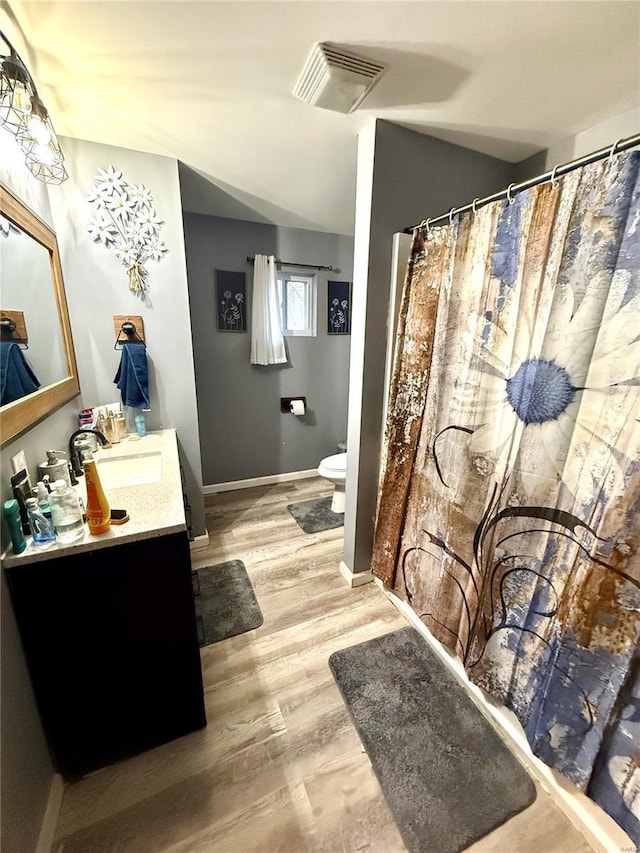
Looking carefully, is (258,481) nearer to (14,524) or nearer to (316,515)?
(316,515)

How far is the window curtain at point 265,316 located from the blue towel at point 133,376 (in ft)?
3.41

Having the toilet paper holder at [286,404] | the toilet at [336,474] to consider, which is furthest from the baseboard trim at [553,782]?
the toilet paper holder at [286,404]

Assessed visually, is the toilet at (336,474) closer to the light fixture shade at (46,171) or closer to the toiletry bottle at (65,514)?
the toiletry bottle at (65,514)

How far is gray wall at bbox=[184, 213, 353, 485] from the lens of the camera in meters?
2.59

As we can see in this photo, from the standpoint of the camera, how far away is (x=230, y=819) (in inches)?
39.2

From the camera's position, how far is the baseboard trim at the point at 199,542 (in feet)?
7.38

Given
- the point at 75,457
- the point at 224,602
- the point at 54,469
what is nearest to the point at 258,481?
the point at 224,602

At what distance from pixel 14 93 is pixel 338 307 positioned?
2.37 meters

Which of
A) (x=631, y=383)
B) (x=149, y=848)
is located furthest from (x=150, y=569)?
(x=631, y=383)

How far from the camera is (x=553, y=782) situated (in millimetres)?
1052

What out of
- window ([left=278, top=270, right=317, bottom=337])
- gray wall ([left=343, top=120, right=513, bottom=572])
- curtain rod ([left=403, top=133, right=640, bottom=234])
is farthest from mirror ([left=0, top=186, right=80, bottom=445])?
window ([left=278, top=270, right=317, bottom=337])

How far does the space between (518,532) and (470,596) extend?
371 millimetres

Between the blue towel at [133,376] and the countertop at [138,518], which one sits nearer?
the countertop at [138,518]

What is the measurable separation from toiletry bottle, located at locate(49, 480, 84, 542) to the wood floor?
0.87 metres
